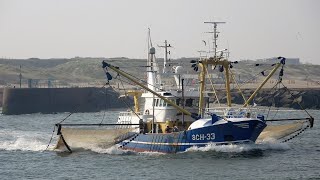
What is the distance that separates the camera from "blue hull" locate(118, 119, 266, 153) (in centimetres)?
5353

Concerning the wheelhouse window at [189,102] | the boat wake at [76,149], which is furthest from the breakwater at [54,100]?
the wheelhouse window at [189,102]

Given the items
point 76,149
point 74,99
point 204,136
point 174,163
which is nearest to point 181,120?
point 204,136

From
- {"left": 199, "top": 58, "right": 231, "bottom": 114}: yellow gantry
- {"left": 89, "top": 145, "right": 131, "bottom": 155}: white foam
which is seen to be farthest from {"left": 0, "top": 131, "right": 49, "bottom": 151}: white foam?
{"left": 199, "top": 58, "right": 231, "bottom": 114}: yellow gantry

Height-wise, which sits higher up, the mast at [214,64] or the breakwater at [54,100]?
the mast at [214,64]

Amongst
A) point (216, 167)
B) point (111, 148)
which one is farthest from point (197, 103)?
point (216, 167)

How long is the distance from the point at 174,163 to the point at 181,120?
8.70 m

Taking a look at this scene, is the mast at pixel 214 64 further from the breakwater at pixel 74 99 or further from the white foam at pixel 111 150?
the breakwater at pixel 74 99

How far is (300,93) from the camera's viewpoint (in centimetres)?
14700

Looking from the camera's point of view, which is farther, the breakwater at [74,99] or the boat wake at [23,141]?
the breakwater at [74,99]

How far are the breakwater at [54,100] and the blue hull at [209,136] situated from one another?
74.6 m

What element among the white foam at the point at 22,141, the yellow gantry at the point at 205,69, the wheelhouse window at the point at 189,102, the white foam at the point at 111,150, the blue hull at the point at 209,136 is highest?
the yellow gantry at the point at 205,69

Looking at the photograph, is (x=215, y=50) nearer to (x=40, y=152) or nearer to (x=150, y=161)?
(x=150, y=161)

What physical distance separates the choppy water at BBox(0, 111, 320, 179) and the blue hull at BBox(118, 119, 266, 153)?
0.54 m

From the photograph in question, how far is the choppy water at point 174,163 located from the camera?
152ft
